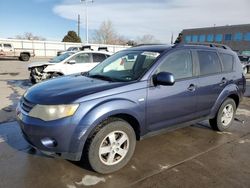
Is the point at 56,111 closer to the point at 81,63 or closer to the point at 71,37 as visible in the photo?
the point at 81,63

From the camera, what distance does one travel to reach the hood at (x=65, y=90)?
10.3 ft

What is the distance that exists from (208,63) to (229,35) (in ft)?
189

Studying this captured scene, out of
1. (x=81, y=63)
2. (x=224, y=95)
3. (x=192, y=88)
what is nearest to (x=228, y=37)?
(x=81, y=63)

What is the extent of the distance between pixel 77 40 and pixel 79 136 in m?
54.2

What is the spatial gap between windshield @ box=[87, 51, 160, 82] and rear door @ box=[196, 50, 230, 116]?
1058 millimetres

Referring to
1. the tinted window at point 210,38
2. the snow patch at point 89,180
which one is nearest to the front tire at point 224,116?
the snow patch at point 89,180

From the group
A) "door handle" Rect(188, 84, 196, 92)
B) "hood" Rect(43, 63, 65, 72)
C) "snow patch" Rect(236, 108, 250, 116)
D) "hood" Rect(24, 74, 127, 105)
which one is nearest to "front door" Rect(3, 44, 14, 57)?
"hood" Rect(43, 63, 65, 72)

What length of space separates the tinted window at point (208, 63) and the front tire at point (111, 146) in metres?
1.96

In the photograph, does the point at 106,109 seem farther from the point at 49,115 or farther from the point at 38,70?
the point at 38,70

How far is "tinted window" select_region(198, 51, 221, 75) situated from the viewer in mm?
4609

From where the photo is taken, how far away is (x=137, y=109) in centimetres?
354

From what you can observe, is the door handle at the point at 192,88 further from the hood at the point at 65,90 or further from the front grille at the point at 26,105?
the front grille at the point at 26,105

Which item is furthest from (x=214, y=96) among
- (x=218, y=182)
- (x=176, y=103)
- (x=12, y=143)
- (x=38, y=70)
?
(x=38, y=70)

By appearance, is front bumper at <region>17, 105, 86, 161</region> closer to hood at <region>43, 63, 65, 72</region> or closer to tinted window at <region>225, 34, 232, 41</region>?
hood at <region>43, 63, 65, 72</region>
